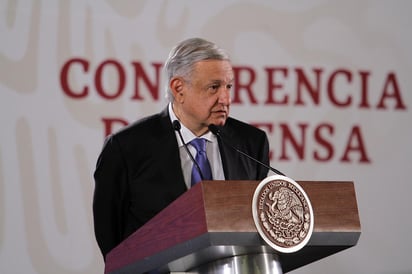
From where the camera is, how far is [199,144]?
2494 millimetres

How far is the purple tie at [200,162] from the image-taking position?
2.45 m

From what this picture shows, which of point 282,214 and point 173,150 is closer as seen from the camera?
point 282,214

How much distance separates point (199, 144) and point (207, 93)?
0.16 metres

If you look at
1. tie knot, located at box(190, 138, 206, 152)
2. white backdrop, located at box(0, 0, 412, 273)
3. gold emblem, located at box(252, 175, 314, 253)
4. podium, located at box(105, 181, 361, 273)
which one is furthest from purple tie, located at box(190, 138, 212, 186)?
white backdrop, located at box(0, 0, 412, 273)

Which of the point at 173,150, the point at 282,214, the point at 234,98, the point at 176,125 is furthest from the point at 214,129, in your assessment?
the point at 234,98

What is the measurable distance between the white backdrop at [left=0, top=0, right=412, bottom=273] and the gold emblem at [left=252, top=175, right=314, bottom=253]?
6.60 ft

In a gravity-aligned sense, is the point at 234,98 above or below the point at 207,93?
above

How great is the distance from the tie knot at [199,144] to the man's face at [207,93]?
38mm

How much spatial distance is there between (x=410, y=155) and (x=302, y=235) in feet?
7.79

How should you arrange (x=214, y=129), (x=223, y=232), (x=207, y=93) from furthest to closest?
(x=207, y=93)
(x=214, y=129)
(x=223, y=232)

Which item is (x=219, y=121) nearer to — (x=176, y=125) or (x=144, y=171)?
(x=176, y=125)

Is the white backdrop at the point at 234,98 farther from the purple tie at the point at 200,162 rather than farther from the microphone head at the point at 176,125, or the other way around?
the microphone head at the point at 176,125

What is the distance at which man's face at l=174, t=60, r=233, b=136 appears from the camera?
7.86 feet

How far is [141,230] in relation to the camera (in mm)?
1995
